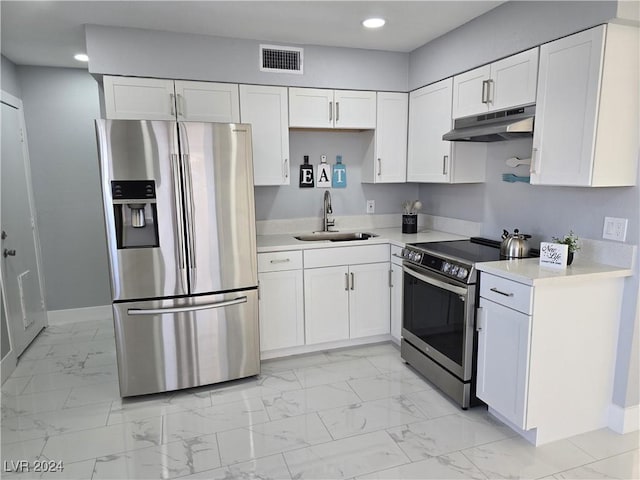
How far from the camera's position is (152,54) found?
293cm

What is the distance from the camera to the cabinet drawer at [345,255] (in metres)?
3.22

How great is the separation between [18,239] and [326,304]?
2678 millimetres

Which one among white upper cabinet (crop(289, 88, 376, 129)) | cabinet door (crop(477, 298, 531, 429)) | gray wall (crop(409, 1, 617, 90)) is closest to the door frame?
white upper cabinet (crop(289, 88, 376, 129))

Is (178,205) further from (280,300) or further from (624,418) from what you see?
(624,418)

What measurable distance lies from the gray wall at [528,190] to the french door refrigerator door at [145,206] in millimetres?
2117

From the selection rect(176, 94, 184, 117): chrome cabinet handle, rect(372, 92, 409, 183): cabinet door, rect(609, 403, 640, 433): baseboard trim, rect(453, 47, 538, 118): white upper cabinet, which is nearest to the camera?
rect(609, 403, 640, 433): baseboard trim

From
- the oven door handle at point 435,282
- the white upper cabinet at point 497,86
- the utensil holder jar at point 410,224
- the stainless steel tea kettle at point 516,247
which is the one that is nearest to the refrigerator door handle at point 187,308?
the oven door handle at point 435,282

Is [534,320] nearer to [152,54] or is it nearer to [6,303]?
[152,54]

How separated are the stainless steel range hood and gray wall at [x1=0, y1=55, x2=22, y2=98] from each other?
3574 millimetres

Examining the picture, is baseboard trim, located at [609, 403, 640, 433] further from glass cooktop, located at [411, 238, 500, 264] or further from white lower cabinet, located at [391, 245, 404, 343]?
white lower cabinet, located at [391, 245, 404, 343]

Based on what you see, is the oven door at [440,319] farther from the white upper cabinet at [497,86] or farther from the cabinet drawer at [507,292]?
the white upper cabinet at [497,86]

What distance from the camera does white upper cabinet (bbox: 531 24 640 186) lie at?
2.03m

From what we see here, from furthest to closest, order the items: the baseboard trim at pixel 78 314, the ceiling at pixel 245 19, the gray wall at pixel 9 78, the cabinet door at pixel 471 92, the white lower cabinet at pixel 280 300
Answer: the baseboard trim at pixel 78 314 → the gray wall at pixel 9 78 → the white lower cabinet at pixel 280 300 → the cabinet door at pixel 471 92 → the ceiling at pixel 245 19

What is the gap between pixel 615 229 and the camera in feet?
7.32
